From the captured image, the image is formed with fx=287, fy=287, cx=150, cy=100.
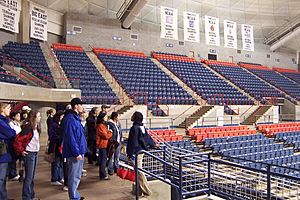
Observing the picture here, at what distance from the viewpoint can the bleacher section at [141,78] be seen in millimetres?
16800

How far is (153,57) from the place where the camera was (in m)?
24.5

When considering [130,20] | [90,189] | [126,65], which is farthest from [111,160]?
[130,20]

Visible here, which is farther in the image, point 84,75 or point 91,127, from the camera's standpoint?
point 84,75

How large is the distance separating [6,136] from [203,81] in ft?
61.0

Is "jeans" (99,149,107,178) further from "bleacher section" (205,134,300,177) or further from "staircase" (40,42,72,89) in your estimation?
"staircase" (40,42,72,89)

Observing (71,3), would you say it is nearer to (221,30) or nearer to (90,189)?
(221,30)

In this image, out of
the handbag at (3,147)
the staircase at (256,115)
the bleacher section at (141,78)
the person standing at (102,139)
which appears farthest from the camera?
the staircase at (256,115)

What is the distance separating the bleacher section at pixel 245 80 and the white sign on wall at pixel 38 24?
48.3 ft

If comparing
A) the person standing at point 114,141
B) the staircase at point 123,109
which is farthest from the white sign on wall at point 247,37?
the person standing at point 114,141

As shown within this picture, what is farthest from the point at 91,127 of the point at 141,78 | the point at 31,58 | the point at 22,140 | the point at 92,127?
the point at 141,78

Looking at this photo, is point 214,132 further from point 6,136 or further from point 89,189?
point 6,136

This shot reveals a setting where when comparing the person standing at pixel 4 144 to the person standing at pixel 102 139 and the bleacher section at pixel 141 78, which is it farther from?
the bleacher section at pixel 141 78

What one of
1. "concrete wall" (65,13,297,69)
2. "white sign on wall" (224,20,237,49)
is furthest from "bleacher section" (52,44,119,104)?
"white sign on wall" (224,20,237,49)

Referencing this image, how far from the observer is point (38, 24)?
16906 millimetres
